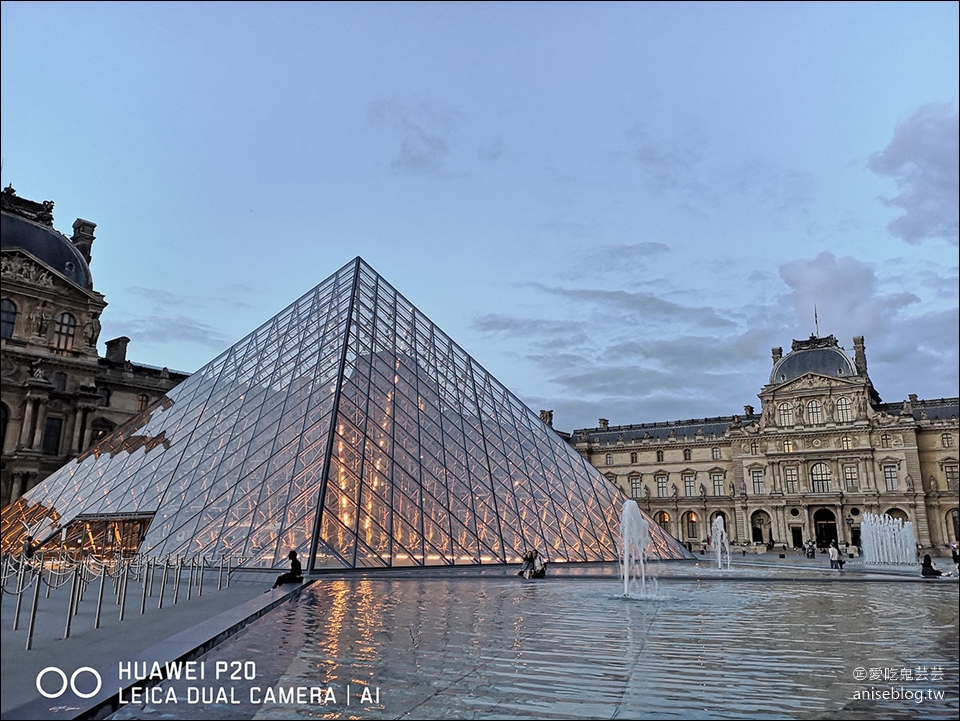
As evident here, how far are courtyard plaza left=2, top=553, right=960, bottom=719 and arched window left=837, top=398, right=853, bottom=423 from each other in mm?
50094

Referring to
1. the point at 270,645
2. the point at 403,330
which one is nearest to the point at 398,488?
the point at 403,330

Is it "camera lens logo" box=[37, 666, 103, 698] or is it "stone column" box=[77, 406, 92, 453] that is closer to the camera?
"camera lens logo" box=[37, 666, 103, 698]

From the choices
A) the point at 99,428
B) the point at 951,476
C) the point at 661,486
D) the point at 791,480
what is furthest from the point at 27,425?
the point at 951,476

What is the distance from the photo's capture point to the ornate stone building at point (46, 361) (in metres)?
35.8

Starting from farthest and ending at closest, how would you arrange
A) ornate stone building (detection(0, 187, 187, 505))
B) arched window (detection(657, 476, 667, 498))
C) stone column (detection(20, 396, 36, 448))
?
arched window (detection(657, 476, 667, 498)) < ornate stone building (detection(0, 187, 187, 505)) < stone column (detection(20, 396, 36, 448))

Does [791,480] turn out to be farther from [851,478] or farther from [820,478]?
[851,478]

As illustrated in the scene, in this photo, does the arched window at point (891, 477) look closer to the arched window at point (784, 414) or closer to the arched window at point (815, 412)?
the arched window at point (815, 412)

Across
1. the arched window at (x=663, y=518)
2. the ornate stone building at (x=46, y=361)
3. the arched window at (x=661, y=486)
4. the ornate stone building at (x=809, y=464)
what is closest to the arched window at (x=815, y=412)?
the ornate stone building at (x=809, y=464)

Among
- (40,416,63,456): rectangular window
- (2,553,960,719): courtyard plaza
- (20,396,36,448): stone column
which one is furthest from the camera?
(40,416,63,456): rectangular window

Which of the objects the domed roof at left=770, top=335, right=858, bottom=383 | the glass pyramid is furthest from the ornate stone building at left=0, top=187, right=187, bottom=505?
the domed roof at left=770, top=335, right=858, bottom=383

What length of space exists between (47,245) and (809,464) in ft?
189

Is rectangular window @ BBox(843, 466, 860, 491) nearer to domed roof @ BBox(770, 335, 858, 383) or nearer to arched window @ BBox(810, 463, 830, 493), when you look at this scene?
arched window @ BBox(810, 463, 830, 493)

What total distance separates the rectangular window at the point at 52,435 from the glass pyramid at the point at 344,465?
1500 cm

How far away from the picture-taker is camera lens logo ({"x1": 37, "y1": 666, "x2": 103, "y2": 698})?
171 inches
